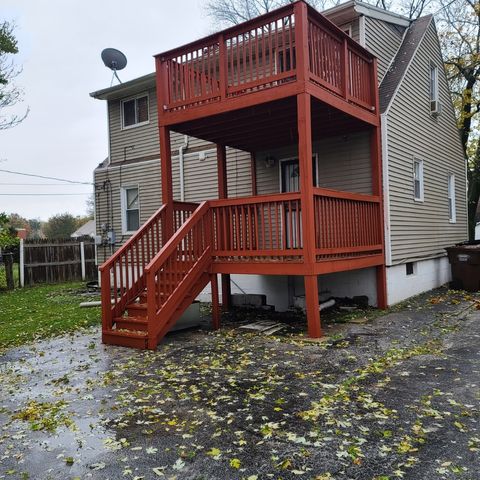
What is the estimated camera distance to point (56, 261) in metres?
15.9

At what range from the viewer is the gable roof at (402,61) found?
9.23 meters

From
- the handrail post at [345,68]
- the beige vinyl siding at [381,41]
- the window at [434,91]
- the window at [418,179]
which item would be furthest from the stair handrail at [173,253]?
the window at [434,91]

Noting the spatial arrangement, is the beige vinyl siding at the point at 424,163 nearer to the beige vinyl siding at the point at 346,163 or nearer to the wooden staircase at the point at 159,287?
the beige vinyl siding at the point at 346,163

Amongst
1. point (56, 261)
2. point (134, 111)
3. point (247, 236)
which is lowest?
point (56, 261)

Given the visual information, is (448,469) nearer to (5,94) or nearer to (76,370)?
(76,370)

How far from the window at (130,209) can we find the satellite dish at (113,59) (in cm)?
384

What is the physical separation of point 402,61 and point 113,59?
8841 mm

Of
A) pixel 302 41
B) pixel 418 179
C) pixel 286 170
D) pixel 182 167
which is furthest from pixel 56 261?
pixel 302 41

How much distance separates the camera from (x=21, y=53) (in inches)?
613

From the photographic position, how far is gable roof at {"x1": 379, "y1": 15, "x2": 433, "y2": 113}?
364 inches

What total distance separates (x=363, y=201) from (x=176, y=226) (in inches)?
138

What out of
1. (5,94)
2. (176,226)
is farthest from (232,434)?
(5,94)

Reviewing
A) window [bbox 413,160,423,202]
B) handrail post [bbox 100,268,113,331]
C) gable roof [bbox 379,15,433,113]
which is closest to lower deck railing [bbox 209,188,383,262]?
handrail post [bbox 100,268,113,331]

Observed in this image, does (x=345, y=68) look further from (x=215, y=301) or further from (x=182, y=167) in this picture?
(x=182, y=167)
